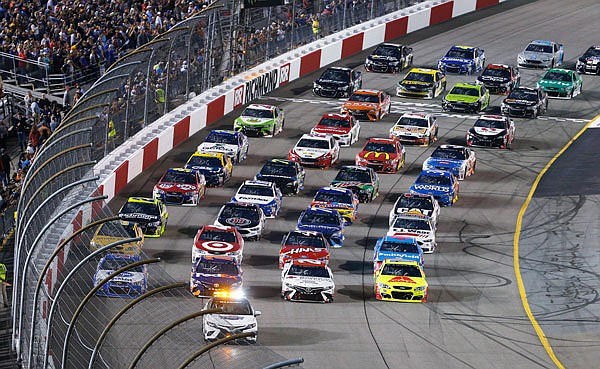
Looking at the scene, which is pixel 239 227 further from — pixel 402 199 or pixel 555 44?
pixel 555 44

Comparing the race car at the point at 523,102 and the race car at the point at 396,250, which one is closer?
the race car at the point at 396,250

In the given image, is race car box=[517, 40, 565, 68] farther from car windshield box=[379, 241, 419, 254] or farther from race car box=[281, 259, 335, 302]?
race car box=[281, 259, 335, 302]

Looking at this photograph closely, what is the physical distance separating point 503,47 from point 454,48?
4.89 metres

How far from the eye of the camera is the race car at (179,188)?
38594mm

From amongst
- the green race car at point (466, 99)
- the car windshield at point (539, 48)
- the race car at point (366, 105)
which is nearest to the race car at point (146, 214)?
the race car at point (366, 105)

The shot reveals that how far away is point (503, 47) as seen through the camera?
5856 cm

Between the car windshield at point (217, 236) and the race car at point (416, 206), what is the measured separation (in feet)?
17.3

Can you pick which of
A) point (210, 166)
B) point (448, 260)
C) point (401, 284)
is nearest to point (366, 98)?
point (210, 166)

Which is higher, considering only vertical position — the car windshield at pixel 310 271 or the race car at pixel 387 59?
the race car at pixel 387 59

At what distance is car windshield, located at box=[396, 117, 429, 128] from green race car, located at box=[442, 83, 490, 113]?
11.2 feet

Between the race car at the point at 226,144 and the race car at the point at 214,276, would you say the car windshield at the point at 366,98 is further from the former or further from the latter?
the race car at the point at 214,276

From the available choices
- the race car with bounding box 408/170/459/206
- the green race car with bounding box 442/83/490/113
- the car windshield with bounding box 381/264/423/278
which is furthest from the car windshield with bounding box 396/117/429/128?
the car windshield with bounding box 381/264/423/278

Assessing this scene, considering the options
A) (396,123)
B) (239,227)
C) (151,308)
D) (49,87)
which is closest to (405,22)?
(396,123)

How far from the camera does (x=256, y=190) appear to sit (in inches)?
1521
